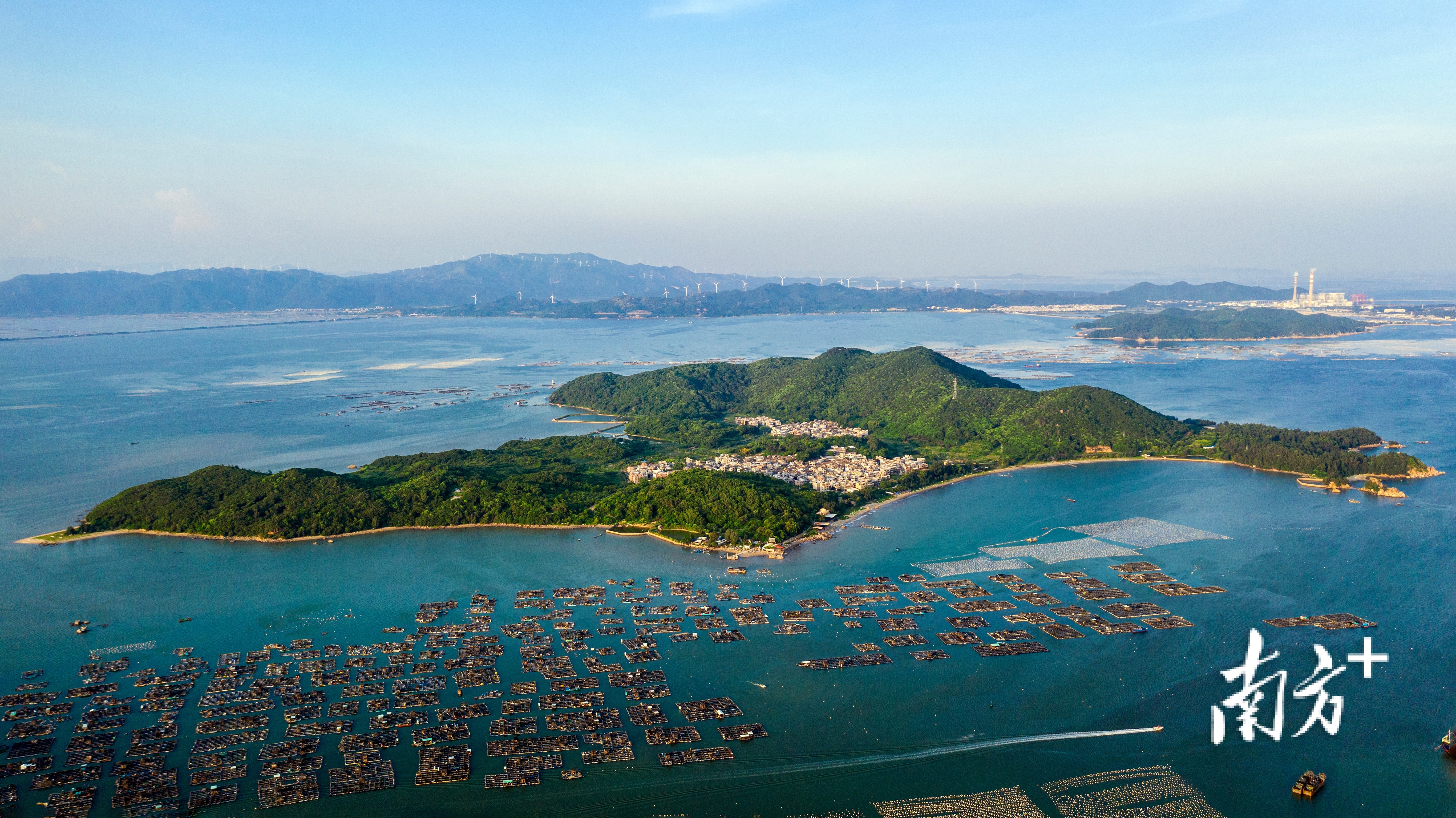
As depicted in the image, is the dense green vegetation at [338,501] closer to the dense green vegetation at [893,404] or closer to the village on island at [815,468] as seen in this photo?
the village on island at [815,468]

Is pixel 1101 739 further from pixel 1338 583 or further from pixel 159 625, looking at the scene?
pixel 159 625

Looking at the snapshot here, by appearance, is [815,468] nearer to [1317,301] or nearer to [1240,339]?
[1240,339]

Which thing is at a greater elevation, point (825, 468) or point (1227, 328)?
point (1227, 328)

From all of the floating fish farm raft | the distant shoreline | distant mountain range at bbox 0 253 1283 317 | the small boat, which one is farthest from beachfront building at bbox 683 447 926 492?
distant mountain range at bbox 0 253 1283 317

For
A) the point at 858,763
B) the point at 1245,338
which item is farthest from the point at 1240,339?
the point at 858,763

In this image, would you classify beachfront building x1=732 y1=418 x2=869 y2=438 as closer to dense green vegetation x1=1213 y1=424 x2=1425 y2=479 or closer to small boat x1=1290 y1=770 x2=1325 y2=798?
dense green vegetation x1=1213 y1=424 x2=1425 y2=479
